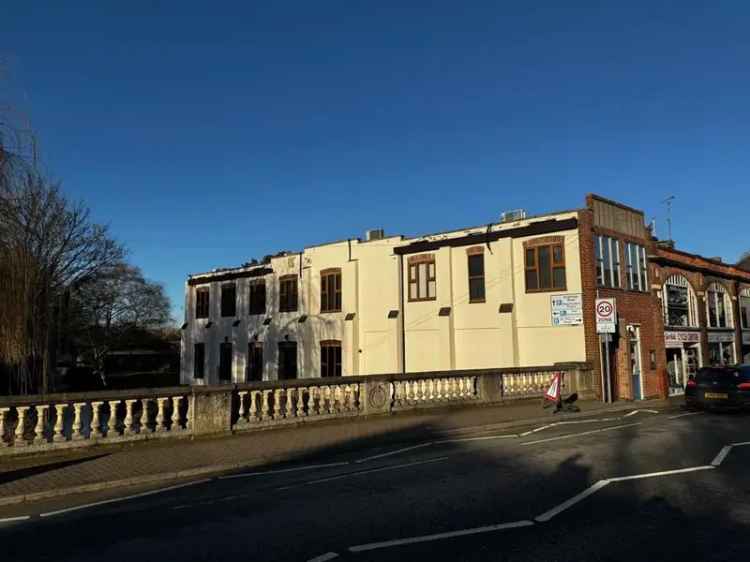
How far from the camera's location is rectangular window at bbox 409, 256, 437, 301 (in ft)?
82.8

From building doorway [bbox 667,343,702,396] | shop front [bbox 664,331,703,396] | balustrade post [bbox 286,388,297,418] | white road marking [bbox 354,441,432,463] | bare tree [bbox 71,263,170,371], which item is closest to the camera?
white road marking [bbox 354,441,432,463]

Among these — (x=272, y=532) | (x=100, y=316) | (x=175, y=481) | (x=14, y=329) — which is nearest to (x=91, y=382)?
(x=100, y=316)

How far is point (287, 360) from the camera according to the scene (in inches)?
1213

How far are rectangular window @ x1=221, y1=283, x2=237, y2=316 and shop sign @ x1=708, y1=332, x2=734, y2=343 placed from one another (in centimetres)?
2655

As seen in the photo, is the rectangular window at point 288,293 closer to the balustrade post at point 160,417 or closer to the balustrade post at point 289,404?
the balustrade post at point 289,404

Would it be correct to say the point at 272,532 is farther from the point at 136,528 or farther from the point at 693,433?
the point at 693,433

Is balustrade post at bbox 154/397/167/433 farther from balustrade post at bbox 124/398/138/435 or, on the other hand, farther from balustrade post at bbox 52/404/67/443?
balustrade post at bbox 52/404/67/443

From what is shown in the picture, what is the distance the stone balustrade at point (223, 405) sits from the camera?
988 centimetres

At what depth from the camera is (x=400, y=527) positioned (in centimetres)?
581

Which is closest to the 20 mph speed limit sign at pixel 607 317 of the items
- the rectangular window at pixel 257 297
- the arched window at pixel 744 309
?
the arched window at pixel 744 309

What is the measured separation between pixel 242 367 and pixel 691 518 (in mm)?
29423

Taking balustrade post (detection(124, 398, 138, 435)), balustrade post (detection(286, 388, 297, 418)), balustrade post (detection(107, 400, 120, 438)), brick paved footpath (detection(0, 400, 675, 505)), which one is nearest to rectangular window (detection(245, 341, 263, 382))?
brick paved footpath (detection(0, 400, 675, 505))

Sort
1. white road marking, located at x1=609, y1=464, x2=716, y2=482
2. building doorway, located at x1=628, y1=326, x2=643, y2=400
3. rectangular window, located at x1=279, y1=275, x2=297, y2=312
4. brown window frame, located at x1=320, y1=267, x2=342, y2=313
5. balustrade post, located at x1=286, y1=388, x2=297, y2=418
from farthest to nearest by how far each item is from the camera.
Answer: rectangular window, located at x1=279, y1=275, x2=297, y2=312, brown window frame, located at x1=320, y1=267, x2=342, y2=313, building doorway, located at x1=628, y1=326, x2=643, y2=400, balustrade post, located at x1=286, y1=388, x2=297, y2=418, white road marking, located at x1=609, y1=464, x2=716, y2=482

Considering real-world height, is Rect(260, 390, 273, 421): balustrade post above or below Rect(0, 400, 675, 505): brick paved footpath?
above
